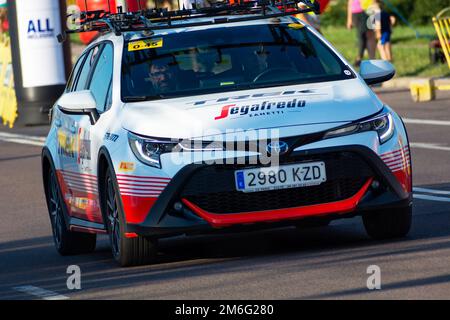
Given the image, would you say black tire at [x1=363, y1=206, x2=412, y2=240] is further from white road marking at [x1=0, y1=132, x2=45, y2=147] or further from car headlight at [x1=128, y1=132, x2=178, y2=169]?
white road marking at [x1=0, y1=132, x2=45, y2=147]

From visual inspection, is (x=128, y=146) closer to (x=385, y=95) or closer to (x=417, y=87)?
(x=417, y=87)

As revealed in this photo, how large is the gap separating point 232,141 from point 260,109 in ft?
1.28

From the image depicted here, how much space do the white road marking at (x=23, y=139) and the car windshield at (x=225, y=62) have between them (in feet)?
37.9

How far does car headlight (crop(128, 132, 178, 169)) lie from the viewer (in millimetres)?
9312

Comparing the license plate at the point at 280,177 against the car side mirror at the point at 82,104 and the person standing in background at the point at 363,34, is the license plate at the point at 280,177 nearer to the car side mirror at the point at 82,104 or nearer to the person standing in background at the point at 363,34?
the car side mirror at the point at 82,104

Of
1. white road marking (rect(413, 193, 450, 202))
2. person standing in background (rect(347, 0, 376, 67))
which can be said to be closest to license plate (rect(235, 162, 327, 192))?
white road marking (rect(413, 193, 450, 202))

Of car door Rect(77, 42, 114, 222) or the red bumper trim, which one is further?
car door Rect(77, 42, 114, 222)

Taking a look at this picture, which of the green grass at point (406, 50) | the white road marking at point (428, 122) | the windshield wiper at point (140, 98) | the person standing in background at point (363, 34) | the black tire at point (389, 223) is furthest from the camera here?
the person standing in background at point (363, 34)

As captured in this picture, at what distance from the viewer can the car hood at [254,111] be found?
933cm

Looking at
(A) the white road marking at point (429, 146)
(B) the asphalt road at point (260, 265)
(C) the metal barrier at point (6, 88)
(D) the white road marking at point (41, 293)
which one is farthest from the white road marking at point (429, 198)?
(C) the metal barrier at point (6, 88)

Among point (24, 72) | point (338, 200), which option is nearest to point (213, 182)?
point (338, 200)

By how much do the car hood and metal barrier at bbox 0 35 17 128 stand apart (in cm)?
1682
